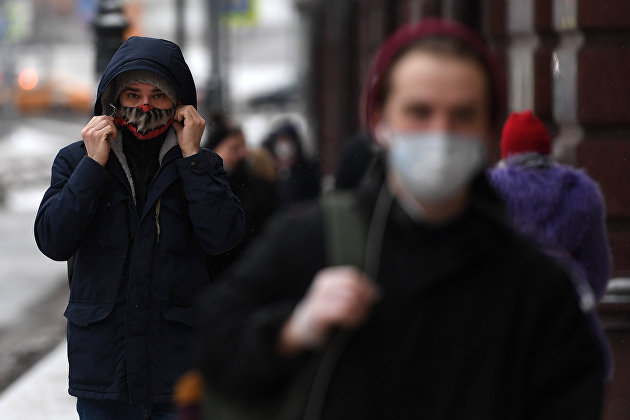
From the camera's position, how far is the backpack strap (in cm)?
216

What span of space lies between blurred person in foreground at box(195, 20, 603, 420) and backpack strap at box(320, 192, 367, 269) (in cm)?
1

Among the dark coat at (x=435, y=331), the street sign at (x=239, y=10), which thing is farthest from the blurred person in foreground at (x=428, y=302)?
the street sign at (x=239, y=10)

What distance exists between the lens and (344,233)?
218 centimetres

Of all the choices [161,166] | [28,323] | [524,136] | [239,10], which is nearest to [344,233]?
[161,166]

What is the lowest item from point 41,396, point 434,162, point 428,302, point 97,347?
point 41,396

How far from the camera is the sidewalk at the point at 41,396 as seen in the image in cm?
723

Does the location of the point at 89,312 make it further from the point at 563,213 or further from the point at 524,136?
the point at 524,136

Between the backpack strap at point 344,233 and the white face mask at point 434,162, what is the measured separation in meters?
0.11

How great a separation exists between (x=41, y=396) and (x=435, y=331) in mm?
5906

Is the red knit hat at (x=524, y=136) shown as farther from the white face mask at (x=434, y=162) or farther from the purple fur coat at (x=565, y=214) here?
the white face mask at (x=434, y=162)

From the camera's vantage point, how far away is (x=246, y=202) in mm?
7895

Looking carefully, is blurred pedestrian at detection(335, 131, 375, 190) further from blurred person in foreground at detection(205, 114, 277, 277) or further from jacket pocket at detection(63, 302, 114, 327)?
jacket pocket at detection(63, 302, 114, 327)

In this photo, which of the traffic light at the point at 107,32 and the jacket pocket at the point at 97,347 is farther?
the traffic light at the point at 107,32

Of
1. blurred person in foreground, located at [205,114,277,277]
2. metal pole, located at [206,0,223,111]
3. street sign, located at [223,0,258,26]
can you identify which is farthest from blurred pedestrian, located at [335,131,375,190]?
street sign, located at [223,0,258,26]
